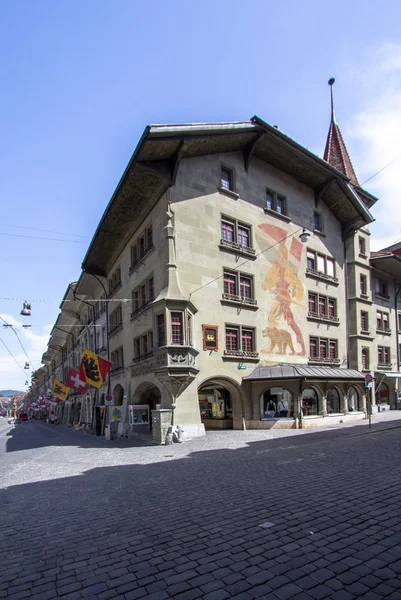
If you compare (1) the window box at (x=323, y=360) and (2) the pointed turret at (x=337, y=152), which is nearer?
(1) the window box at (x=323, y=360)

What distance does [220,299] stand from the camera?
22.1 metres

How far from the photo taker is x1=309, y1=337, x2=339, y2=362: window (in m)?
27.5

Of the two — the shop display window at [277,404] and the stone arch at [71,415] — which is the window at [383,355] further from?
the stone arch at [71,415]

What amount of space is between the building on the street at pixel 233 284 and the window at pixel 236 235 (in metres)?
0.08

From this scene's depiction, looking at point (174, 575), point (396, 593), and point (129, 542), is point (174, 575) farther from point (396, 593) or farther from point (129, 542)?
point (396, 593)

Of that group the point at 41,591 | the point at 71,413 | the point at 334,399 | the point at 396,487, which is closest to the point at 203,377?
the point at 334,399

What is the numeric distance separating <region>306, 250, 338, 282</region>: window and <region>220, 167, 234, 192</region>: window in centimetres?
794

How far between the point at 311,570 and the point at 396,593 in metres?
0.90

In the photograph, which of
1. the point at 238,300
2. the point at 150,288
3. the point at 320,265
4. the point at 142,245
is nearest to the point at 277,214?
the point at 320,265

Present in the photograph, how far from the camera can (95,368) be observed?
23953 millimetres

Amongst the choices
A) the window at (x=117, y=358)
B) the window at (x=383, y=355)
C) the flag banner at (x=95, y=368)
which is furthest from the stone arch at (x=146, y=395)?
the window at (x=383, y=355)

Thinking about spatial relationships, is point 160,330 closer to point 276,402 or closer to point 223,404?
point 223,404

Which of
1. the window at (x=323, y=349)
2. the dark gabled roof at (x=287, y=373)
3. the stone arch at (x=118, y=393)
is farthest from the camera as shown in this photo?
the stone arch at (x=118, y=393)

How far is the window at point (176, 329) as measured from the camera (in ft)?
63.6
